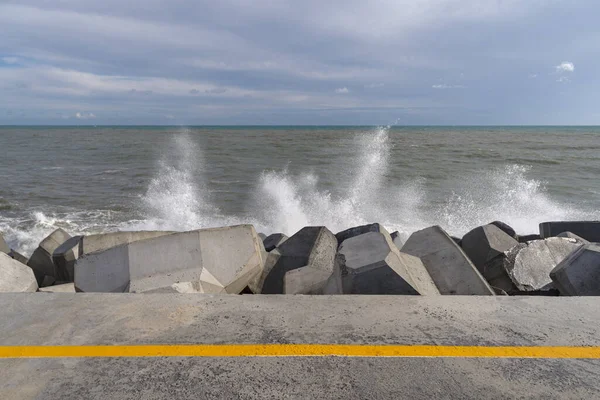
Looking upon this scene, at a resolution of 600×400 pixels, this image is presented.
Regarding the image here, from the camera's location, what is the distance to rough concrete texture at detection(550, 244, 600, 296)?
392cm

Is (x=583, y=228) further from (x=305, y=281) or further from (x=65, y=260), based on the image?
(x=65, y=260)

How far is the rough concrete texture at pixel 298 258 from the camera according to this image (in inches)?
200

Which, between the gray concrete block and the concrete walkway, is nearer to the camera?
the concrete walkway

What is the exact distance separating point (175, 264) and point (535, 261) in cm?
406

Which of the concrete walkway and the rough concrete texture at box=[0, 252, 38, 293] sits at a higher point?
the concrete walkway

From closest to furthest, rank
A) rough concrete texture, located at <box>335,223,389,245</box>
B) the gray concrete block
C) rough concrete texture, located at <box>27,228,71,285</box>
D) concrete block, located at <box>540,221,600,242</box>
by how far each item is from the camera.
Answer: the gray concrete block
rough concrete texture, located at <box>335,223,389,245</box>
concrete block, located at <box>540,221,600,242</box>
rough concrete texture, located at <box>27,228,71,285</box>

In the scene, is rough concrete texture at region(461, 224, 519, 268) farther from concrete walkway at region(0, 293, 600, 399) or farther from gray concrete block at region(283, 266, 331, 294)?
concrete walkway at region(0, 293, 600, 399)

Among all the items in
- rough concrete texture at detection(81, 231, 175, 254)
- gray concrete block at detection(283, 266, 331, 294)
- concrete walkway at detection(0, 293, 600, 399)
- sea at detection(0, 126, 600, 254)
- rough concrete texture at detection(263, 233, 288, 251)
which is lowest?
sea at detection(0, 126, 600, 254)

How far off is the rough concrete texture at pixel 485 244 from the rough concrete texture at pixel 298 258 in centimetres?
201

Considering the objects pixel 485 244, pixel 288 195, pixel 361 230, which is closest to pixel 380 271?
pixel 361 230

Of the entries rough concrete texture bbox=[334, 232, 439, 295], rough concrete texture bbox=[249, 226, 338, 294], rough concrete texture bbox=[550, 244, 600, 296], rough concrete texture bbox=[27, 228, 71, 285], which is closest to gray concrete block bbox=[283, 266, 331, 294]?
rough concrete texture bbox=[249, 226, 338, 294]

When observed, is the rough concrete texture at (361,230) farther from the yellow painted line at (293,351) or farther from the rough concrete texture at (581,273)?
the yellow painted line at (293,351)

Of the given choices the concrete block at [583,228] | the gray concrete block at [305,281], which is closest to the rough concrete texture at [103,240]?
the gray concrete block at [305,281]

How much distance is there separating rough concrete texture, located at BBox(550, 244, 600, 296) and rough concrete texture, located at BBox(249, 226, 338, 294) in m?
2.23
